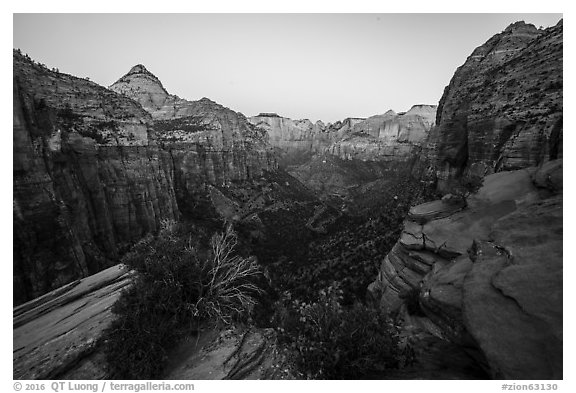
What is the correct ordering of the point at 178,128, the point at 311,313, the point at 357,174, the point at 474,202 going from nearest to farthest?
the point at 311,313 → the point at 474,202 → the point at 178,128 → the point at 357,174

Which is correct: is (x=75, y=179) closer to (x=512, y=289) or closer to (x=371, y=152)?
(x=512, y=289)

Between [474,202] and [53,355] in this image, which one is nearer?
[53,355]

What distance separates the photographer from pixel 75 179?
26188 millimetres

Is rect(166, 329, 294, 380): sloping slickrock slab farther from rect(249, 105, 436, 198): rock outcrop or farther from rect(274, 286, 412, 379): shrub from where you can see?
rect(249, 105, 436, 198): rock outcrop

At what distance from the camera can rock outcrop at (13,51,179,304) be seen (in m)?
18.3

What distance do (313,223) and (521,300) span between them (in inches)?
2084

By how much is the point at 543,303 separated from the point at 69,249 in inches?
1150

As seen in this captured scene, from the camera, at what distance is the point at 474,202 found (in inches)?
624

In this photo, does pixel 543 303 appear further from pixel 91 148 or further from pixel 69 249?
pixel 91 148

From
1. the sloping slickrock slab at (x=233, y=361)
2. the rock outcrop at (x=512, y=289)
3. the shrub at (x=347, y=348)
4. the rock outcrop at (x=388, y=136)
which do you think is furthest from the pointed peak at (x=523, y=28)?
the rock outcrop at (x=388, y=136)

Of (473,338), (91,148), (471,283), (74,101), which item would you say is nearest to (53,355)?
(473,338)

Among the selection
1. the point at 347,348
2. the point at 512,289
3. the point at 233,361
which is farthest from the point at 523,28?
the point at 233,361

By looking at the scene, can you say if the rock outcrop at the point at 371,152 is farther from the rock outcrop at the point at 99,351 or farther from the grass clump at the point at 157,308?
the rock outcrop at the point at 99,351

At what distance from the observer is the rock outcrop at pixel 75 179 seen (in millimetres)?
18312
